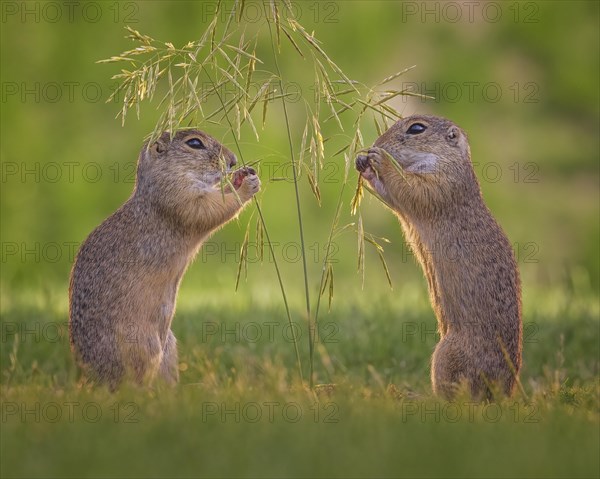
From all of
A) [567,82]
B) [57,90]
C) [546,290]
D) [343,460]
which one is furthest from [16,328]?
[567,82]

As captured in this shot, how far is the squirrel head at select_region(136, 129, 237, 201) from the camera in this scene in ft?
22.1

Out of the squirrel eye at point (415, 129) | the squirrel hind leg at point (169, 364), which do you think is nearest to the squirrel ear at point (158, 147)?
the squirrel hind leg at point (169, 364)

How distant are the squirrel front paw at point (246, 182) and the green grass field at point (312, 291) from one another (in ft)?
0.23

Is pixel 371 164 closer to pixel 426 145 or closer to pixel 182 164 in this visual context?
pixel 426 145

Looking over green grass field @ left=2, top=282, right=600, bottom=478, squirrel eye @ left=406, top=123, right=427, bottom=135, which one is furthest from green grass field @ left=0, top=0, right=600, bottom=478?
squirrel eye @ left=406, top=123, right=427, bottom=135

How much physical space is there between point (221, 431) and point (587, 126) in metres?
16.8

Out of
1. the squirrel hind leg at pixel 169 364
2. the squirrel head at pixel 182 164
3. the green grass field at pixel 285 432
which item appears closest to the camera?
the green grass field at pixel 285 432

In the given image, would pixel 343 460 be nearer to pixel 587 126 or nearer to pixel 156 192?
pixel 156 192

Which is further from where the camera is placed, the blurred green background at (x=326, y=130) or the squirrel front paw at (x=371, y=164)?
the blurred green background at (x=326, y=130)

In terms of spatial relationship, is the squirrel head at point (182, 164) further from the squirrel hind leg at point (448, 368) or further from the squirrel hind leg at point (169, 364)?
the squirrel hind leg at point (448, 368)

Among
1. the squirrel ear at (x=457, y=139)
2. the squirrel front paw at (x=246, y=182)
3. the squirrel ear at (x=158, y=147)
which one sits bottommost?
the squirrel front paw at (x=246, y=182)

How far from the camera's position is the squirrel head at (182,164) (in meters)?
6.73

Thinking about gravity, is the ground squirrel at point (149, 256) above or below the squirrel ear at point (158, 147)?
below

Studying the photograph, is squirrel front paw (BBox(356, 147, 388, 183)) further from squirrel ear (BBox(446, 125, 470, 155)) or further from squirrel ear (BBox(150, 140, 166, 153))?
squirrel ear (BBox(150, 140, 166, 153))
